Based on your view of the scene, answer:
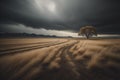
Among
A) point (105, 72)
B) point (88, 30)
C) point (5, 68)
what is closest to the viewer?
point (105, 72)

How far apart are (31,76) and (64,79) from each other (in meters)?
2.00

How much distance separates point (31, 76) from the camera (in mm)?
4535

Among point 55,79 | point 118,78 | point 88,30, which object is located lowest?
point 55,79

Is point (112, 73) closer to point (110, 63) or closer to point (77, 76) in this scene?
point (110, 63)

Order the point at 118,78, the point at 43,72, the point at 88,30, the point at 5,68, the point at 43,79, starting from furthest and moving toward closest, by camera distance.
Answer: the point at 88,30 < the point at 5,68 < the point at 43,72 < the point at 43,79 < the point at 118,78

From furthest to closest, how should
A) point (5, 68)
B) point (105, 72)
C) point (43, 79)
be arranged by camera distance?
point (5, 68) → point (105, 72) → point (43, 79)

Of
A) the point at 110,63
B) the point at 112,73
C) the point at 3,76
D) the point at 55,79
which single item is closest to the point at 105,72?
the point at 112,73

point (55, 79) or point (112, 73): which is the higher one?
point (112, 73)

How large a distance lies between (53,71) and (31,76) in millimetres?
1436

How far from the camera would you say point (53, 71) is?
5188mm

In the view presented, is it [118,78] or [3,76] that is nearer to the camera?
[118,78]

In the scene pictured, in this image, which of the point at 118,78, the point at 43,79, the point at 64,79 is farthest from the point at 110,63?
the point at 43,79

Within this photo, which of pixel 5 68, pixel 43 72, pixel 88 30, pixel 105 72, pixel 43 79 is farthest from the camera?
pixel 88 30

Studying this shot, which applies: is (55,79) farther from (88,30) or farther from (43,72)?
(88,30)
